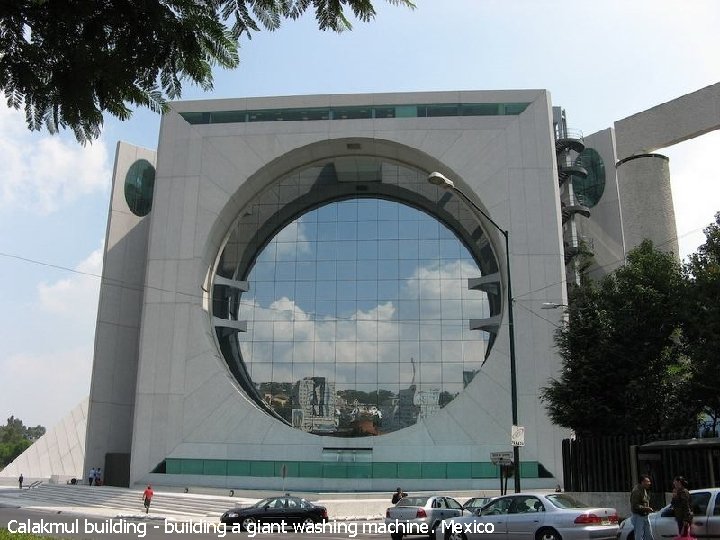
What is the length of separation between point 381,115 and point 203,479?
77.7 ft

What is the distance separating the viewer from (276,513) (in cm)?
2061

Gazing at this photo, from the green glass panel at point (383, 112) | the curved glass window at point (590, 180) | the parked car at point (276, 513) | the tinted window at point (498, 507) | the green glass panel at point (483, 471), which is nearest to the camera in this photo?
the tinted window at point (498, 507)

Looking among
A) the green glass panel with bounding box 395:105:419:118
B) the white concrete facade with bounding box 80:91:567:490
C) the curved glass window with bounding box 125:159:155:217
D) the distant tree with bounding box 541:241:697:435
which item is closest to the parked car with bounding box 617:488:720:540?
the distant tree with bounding box 541:241:697:435

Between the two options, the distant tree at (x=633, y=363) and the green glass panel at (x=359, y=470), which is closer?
the distant tree at (x=633, y=363)

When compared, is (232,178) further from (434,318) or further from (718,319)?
(718,319)

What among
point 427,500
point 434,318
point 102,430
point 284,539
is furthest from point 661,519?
point 102,430

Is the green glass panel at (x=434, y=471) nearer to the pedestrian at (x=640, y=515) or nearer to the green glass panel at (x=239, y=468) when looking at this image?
the green glass panel at (x=239, y=468)

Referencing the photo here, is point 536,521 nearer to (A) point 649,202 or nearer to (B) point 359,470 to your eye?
(A) point 649,202

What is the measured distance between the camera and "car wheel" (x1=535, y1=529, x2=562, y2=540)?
40.1ft

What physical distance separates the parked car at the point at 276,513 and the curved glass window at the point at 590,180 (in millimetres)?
36606

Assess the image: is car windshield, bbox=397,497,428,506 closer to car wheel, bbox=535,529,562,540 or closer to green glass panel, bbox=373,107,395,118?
car wheel, bbox=535,529,562,540

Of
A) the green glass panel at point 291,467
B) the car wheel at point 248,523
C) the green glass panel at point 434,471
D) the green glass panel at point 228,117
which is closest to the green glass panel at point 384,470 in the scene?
the green glass panel at point 434,471

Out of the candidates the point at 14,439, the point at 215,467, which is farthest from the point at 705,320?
the point at 14,439

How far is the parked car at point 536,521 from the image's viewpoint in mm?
12039
